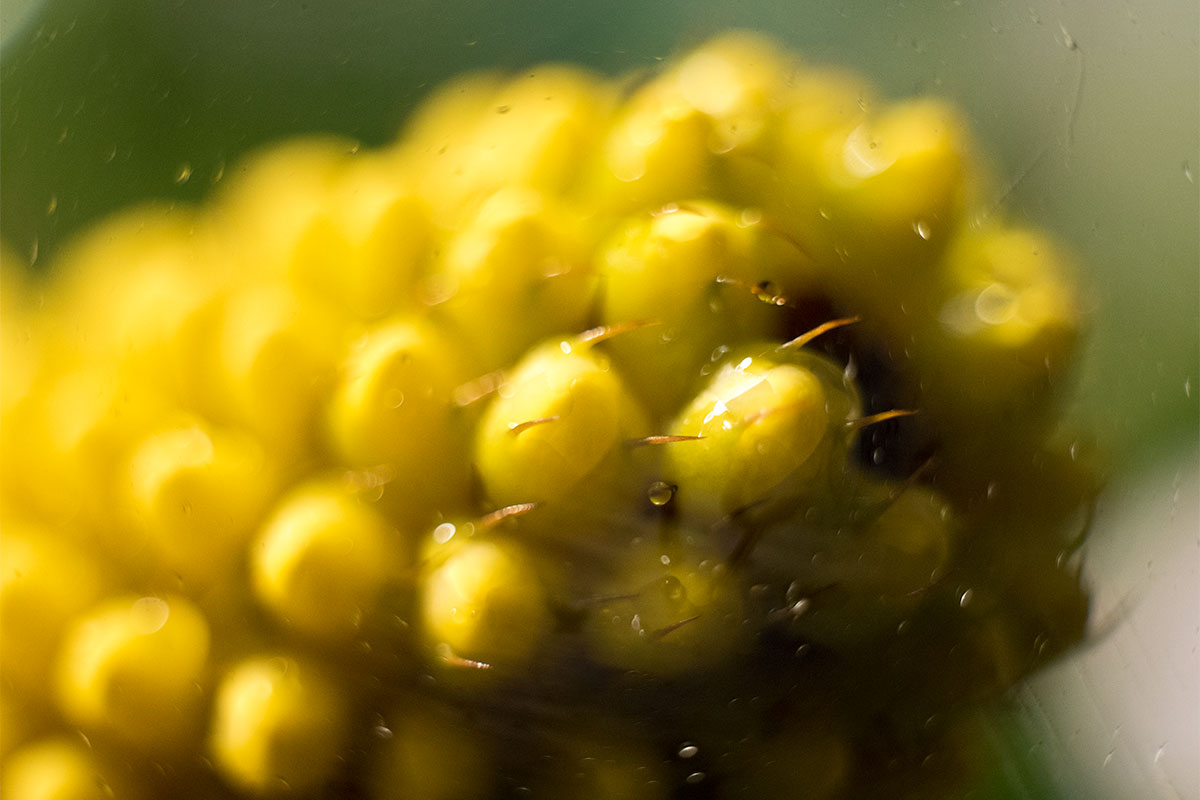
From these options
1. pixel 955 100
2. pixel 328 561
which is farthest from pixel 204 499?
pixel 955 100

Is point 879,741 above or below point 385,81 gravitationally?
below

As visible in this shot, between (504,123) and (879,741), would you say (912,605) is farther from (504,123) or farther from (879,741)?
(504,123)

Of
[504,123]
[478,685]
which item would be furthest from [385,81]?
[478,685]

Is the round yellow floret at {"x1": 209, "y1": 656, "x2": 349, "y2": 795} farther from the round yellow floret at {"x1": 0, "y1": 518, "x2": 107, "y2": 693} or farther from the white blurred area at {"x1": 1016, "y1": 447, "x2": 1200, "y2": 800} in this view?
the white blurred area at {"x1": 1016, "y1": 447, "x2": 1200, "y2": 800}

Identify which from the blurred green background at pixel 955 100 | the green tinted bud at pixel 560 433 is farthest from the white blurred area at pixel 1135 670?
the green tinted bud at pixel 560 433

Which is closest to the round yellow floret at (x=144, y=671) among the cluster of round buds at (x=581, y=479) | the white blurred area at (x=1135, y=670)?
the cluster of round buds at (x=581, y=479)

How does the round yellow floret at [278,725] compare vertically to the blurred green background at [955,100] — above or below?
below

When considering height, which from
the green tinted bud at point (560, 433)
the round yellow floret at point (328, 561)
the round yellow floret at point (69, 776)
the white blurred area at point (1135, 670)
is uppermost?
the green tinted bud at point (560, 433)

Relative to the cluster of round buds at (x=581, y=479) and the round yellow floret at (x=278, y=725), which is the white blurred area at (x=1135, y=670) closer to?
the cluster of round buds at (x=581, y=479)

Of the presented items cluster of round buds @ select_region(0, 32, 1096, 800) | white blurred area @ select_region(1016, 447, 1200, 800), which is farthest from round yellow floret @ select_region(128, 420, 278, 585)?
white blurred area @ select_region(1016, 447, 1200, 800)
